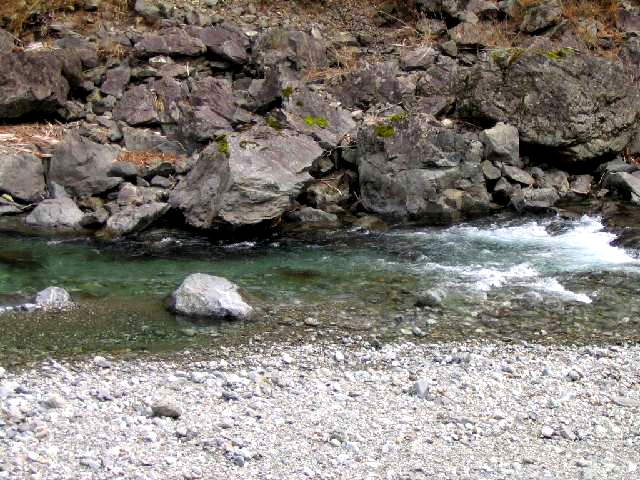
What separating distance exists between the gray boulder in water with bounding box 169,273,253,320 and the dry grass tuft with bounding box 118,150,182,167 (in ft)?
22.9

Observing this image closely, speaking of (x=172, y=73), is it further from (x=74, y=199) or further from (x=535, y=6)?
(x=535, y=6)

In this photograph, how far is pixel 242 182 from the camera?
14859 millimetres

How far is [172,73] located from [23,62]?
3784 millimetres

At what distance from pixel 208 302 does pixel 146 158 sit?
8.04 m

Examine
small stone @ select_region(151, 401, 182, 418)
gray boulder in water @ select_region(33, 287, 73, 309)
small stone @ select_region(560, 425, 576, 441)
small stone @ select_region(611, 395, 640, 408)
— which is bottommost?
gray boulder in water @ select_region(33, 287, 73, 309)

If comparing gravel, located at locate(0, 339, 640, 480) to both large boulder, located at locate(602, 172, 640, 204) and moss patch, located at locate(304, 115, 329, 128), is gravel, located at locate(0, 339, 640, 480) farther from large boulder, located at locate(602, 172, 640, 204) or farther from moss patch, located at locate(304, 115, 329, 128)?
moss patch, located at locate(304, 115, 329, 128)

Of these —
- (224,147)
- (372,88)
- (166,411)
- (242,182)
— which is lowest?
(166,411)

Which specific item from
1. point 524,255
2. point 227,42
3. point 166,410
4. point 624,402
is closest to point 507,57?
point 524,255

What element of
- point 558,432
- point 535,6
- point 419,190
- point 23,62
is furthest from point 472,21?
point 558,432

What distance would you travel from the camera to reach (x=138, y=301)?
11.5m

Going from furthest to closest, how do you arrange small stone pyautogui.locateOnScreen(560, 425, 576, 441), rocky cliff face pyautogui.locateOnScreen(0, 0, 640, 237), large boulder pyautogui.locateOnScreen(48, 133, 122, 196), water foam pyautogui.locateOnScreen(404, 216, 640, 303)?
1. large boulder pyautogui.locateOnScreen(48, 133, 122, 196)
2. rocky cliff face pyautogui.locateOnScreen(0, 0, 640, 237)
3. water foam pyautogui.locateOnScreen(404, 216, 640, 303)
4. small stone pyautogui.locateOnScreen(560, 425, 576, 441)

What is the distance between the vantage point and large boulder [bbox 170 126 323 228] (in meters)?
14.9

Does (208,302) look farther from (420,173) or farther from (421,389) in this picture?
(420,173)

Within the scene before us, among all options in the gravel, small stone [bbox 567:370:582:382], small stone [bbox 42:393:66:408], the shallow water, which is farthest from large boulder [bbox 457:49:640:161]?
small stone [bbox 42:393:66:408]
